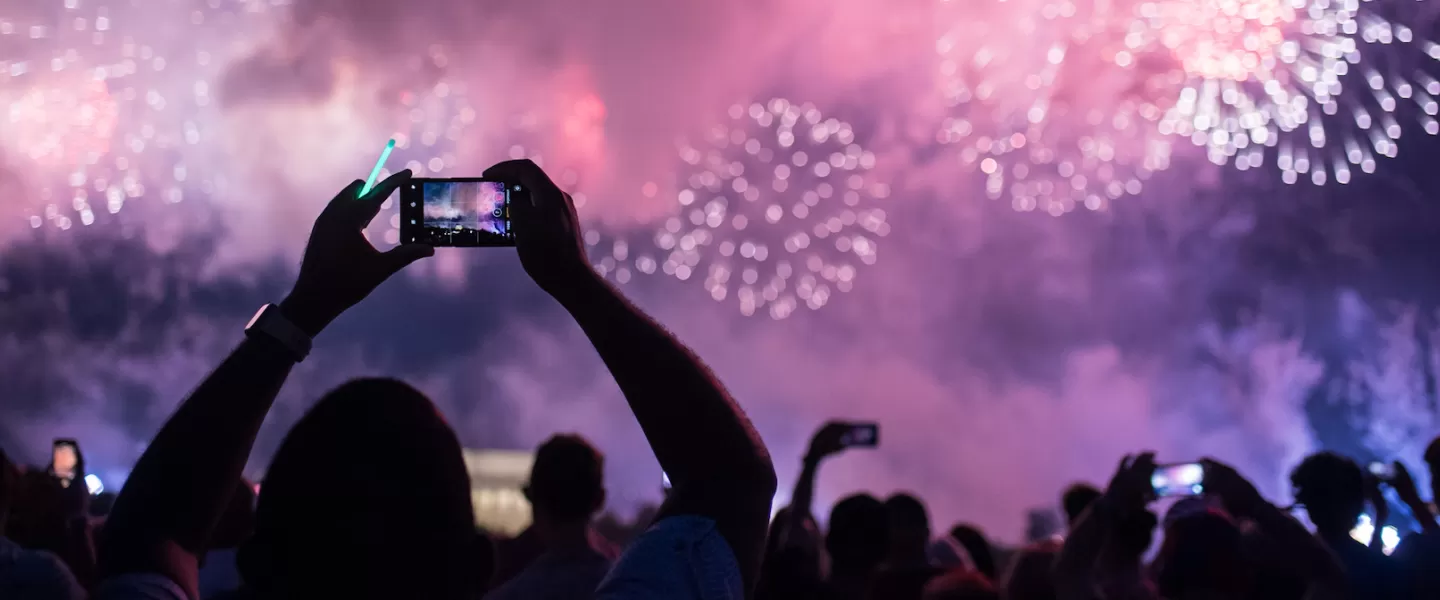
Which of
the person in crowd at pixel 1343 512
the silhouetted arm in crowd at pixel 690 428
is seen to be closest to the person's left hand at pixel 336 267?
the silhouetted arm in crowd at pixel 690 428

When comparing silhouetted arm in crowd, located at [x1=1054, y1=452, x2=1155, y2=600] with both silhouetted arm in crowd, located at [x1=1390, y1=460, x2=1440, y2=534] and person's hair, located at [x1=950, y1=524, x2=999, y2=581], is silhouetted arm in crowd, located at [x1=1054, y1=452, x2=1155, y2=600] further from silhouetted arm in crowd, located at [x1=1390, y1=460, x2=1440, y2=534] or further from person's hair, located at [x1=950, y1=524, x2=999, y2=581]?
person's hair, located at [x1=950, y1=524, x2=999, y2=581]

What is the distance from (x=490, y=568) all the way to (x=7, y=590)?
158cm

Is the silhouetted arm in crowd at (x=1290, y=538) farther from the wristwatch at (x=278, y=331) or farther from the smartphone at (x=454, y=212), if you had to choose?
the wristwatch at (x=278, y=331)

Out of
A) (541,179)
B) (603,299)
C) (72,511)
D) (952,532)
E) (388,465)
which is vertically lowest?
(952,532)

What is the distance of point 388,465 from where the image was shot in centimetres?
115

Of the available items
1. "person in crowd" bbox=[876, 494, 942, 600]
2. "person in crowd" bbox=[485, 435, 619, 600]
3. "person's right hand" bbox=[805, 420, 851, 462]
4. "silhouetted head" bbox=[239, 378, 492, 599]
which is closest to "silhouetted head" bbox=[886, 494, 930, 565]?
"person in crowd" bbox=[876, 494, 942, 600]

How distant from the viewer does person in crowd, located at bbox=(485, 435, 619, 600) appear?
3.09 meters

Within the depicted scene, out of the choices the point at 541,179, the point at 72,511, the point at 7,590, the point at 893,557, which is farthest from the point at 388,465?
the point at 72,511

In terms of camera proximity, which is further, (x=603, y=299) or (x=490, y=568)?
(x=490, y=568)

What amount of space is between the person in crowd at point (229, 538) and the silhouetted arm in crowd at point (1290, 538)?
9.45 ft

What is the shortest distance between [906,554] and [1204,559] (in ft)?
3.60

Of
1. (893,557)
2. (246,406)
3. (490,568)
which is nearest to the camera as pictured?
(246,406)

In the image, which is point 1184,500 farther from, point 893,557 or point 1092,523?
point 893,557

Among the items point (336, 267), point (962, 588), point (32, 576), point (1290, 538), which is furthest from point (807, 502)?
point (336, 267)
